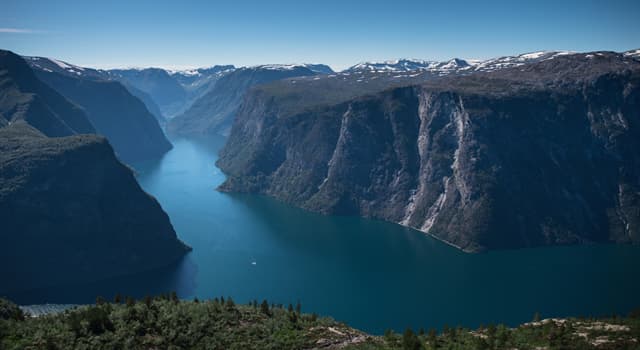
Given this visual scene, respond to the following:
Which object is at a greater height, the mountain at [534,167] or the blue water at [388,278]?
the mountain at [534,167]

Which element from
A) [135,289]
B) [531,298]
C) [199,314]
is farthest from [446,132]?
[199,314]

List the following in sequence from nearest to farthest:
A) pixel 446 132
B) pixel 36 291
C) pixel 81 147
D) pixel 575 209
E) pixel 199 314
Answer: pixel 199 314 < pixel 36 291 < pixel 81 147 < pixel 575 209 < pixel 446 132

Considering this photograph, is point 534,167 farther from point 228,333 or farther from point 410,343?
point 228,333

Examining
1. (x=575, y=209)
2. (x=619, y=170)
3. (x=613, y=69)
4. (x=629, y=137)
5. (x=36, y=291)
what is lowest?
(x=36, y=291)

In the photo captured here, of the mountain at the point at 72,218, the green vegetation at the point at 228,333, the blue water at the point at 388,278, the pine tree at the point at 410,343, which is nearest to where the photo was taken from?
the green vegetation at the point at 228,333

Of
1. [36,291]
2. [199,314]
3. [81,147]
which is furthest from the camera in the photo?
[81,147]

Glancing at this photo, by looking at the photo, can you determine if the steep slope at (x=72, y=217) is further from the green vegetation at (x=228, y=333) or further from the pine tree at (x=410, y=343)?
the pine tree at (x=410, y=343)

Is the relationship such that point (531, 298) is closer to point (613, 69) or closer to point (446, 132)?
point (446, 132)

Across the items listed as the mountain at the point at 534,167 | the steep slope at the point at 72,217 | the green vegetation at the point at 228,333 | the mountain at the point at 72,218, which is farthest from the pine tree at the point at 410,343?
the mountain at the point at 534,167
